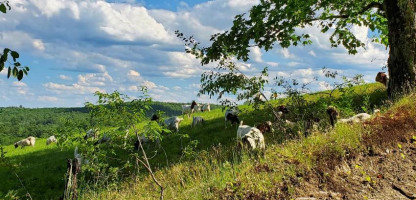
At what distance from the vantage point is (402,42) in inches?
671

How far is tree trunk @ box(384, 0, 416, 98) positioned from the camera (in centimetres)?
1688

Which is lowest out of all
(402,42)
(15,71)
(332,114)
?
(332,114)

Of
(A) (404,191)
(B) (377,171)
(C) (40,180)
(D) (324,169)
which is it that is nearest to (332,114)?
Result: (B) (377,171)

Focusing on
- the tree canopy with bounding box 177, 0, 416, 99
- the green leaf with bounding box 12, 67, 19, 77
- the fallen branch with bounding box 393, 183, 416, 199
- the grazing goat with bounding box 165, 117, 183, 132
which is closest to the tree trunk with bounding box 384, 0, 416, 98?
the tree canopy with bounding box 177, 0, 416, 99

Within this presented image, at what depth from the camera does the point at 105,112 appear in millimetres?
10109

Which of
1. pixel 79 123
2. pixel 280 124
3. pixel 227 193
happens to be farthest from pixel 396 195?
pixel 79 123

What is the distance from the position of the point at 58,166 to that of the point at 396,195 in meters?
20.8

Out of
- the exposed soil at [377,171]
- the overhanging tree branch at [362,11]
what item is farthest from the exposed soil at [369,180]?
the overhanging tree branch at [362,11]

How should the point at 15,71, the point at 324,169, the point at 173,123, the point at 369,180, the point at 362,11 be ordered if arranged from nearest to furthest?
the point at 15,71, the point at 369,180, the point at 324,169, the point at 362,11, the point at 173,123

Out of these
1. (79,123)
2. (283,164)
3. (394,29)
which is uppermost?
(394,29)

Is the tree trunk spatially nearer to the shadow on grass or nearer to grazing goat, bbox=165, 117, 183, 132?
Answer: grazing goat, bbox=165, 117, 183, 132

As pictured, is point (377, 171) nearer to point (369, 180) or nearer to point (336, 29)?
point (369, 180)

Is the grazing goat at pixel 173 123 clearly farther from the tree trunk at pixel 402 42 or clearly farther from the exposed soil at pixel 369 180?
the exposed soil at pixel 369 180

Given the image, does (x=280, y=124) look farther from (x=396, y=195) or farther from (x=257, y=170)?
(x=396, y=195)
